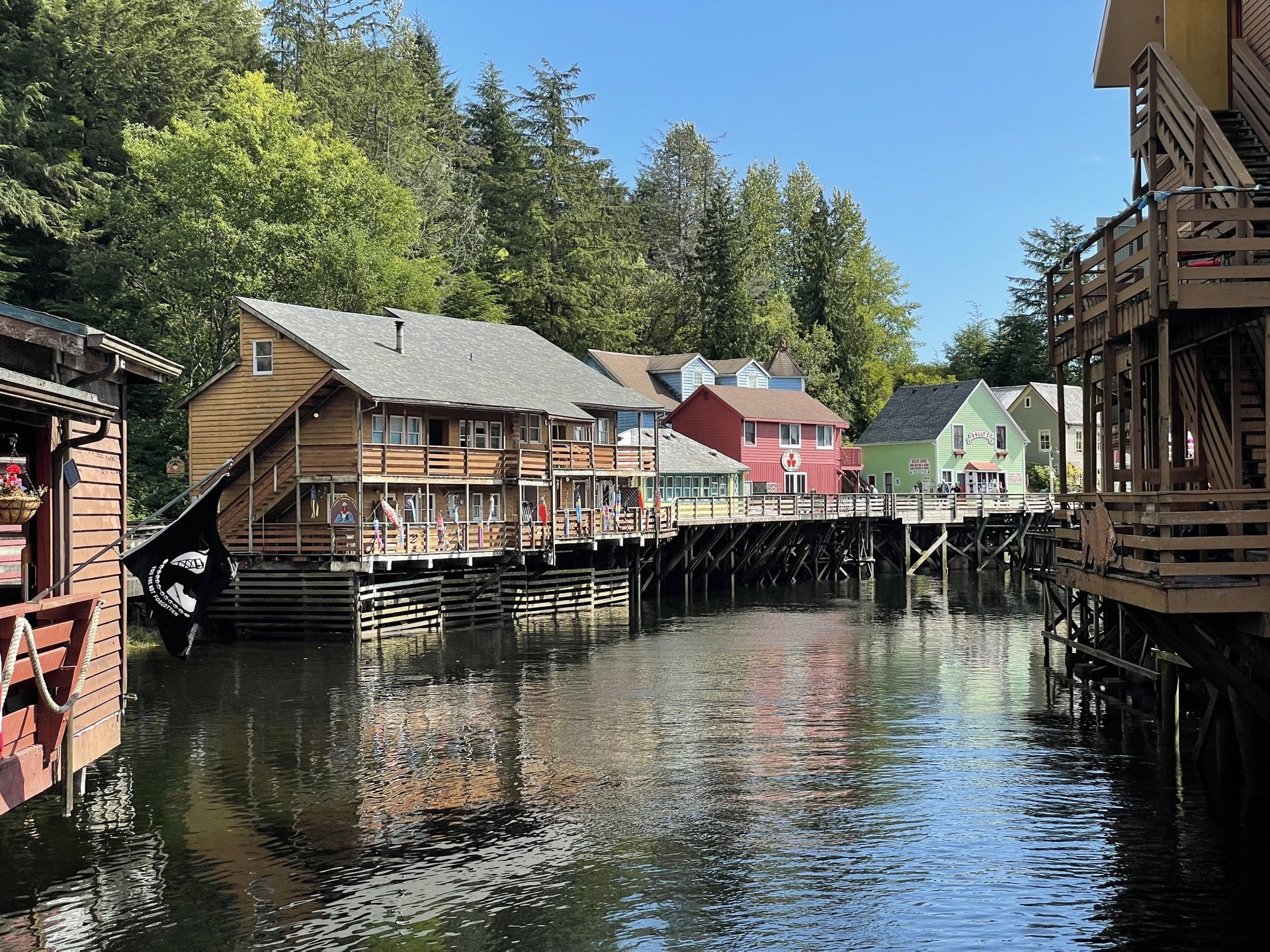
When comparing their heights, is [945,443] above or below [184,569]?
above

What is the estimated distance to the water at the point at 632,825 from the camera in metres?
12.7

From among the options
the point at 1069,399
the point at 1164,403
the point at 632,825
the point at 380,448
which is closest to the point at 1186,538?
the point at 1164,403

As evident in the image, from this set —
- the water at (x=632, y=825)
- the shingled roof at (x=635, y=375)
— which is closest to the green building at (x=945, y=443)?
the shingled roof at (x=635, y=375)

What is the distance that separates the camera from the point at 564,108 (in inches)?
3194

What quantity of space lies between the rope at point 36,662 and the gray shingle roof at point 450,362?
23873 millimetres

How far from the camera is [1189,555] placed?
575 inches

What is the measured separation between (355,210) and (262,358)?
12458mm

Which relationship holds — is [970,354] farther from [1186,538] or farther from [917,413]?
[1186,538]

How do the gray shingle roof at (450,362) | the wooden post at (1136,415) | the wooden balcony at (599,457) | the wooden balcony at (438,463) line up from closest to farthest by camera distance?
the wooden post at (1136,415) → the wooden balcony at (438,463) → the gray shingle roof at (450,362) → the wooden balcony at (599,457)

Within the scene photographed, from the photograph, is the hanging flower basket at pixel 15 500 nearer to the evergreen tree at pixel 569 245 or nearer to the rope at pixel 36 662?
the rope at pixel 36 662

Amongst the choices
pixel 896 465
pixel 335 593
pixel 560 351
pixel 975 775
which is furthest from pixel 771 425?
pixel 975 775

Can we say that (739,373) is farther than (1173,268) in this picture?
Yes

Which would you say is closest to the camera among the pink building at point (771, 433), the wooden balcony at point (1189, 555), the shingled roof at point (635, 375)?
the wooden balcony at point (1189, 555)

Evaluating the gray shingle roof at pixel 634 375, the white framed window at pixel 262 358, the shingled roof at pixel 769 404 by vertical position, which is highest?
the gray shingle roof at pixel 634 375
